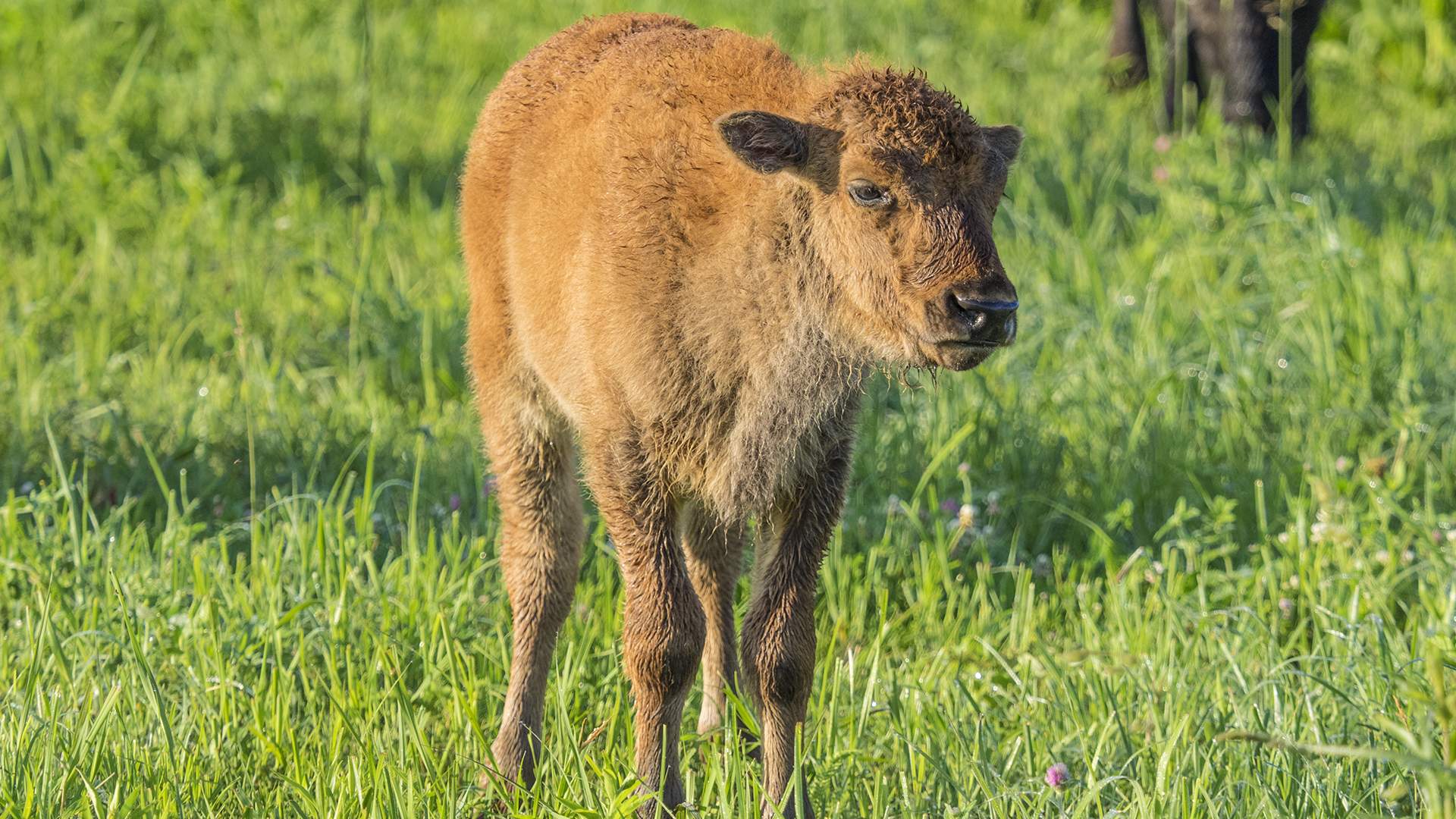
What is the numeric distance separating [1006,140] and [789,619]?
1232 mm

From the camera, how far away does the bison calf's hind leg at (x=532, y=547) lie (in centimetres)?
418

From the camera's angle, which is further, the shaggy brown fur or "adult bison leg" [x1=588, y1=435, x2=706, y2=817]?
"adult bison leg" [x1=588, y1=435, x2=706, y2=817]

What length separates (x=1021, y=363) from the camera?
6262mm

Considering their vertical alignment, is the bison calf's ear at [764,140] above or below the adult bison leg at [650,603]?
above

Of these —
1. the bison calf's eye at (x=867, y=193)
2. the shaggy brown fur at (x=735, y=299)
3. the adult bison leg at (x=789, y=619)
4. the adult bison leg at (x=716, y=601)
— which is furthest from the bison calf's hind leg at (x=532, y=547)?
the bison calf's eye at (x=867, y=193)

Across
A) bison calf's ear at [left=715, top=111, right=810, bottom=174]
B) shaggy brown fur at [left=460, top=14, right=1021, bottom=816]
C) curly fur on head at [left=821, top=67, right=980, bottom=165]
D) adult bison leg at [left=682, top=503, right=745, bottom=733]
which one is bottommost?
adult bison leg at [left=682, top=503, right=745, bottom=733]

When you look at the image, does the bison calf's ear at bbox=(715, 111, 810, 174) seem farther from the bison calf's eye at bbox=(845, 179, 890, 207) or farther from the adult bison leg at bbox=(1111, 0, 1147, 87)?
the adult bison leg at bbox=(1111, 0, 1147, 87)

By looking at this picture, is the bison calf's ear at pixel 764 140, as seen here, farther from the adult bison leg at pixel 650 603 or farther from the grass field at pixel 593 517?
the grass field at pixel 593 517

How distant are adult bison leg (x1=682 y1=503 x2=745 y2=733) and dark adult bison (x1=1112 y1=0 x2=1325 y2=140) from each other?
491 cm

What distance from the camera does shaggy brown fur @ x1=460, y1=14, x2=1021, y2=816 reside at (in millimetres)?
3324

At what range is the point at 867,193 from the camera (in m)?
3.37

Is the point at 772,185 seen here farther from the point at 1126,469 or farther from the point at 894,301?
the point at 1126,469

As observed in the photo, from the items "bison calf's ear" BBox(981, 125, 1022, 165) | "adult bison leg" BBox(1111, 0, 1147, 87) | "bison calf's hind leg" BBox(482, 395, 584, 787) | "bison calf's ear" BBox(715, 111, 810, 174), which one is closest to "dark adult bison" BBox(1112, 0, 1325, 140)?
"adult bison leg" BBox(1111, 0, 1147, 87)

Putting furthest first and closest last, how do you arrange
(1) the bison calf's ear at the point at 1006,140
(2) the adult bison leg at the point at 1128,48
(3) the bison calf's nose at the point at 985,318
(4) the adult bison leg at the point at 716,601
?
1. (2) the adult bison leg at the point at 1128,48
2. (4) the adult bison leg at the point at 716,601
3. (1) the bison calf's ear at the point at 1006,140
4. (3) the bison calf's nose at the point at 985,318
